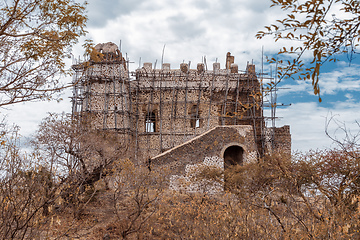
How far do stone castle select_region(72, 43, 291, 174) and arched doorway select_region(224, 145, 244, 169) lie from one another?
0.17 meters

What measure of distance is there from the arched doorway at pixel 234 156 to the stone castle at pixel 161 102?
0.57 feet

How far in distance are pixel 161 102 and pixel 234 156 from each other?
6.14m

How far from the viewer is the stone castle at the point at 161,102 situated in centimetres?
2008

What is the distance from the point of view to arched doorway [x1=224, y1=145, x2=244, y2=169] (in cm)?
1697

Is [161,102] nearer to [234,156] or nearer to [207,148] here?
[234,156]

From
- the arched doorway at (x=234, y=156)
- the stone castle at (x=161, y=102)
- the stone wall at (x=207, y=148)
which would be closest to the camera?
the stone wall at (x=207, y=148)

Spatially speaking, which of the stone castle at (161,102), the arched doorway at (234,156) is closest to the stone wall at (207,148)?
A: the arched doorway at (234,156)

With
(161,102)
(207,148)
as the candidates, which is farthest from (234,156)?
(161,102)

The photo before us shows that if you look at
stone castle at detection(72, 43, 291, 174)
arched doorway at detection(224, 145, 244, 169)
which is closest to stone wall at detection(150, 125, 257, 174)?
arched doorway at detection(224, 145, 244, 169)

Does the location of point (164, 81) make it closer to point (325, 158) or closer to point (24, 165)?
point (325, 158)

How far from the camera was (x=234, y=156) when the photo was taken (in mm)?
18125

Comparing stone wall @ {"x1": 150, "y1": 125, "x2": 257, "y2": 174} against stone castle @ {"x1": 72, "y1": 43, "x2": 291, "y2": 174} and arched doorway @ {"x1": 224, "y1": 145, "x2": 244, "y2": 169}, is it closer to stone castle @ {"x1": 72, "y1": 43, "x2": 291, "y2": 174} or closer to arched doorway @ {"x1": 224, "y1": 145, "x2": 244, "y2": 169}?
arched doorway @ {"x1": 224, "y1": 145, "x2": 244, "y2": 169}

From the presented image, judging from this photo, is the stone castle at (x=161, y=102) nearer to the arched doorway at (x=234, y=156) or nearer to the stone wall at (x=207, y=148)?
the arched doorway at (x=234, y=156)

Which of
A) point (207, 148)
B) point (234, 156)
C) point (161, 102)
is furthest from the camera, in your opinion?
point (161, 102)
